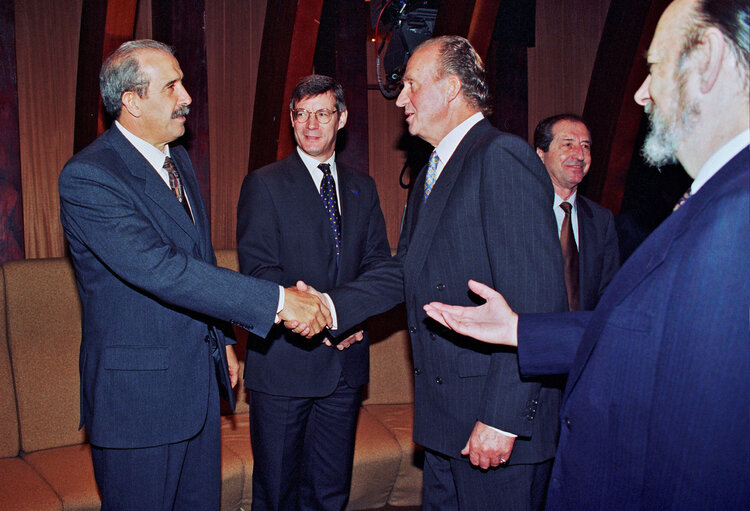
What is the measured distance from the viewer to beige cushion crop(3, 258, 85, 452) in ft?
10.3

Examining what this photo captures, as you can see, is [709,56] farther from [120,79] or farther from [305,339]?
[305,339]

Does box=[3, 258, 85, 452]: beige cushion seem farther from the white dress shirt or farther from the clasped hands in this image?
the white dress shirt

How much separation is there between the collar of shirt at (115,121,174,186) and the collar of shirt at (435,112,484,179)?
3.22 feet

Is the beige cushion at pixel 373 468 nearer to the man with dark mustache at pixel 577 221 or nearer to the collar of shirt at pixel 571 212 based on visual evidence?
the man with dark mustache at pixel 577 221

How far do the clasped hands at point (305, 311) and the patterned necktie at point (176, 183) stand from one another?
1.57 feet

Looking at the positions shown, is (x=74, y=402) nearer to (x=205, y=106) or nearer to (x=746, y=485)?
(x=205, y=106)

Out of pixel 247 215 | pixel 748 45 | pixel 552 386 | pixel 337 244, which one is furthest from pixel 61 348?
pixel 748 45

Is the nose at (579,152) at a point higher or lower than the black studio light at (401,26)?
lower

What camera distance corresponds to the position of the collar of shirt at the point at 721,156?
108 cm

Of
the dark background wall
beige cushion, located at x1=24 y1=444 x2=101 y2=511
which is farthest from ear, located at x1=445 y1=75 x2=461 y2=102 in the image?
beige cushion, located at x1=24 y1=444 x2=101 y2=511

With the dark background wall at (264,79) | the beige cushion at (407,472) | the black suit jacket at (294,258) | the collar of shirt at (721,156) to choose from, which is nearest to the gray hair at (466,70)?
the black suit jacket at (294,258)

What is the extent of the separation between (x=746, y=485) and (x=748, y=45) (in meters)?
0.74

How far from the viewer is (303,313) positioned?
2.35 metres

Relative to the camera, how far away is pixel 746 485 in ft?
3.28
